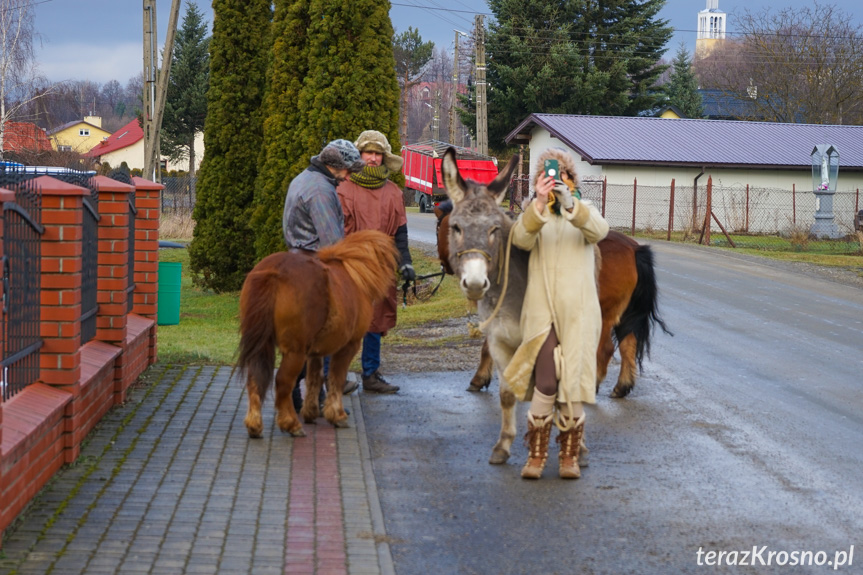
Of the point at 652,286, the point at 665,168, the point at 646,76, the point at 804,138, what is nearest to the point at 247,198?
the point at 652,286

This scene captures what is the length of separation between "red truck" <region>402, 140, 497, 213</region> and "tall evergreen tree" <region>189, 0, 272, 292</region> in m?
20.1

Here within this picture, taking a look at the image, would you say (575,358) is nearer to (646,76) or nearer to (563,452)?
(563,452)

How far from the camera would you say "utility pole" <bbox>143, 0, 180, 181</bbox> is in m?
22.5

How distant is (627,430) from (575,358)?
1800 mm

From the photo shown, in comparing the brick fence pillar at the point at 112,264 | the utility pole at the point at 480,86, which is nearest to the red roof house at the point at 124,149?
the utility pole at the point at 480,86

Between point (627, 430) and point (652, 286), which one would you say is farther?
point (652, 286)

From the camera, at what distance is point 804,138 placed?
4156 cm

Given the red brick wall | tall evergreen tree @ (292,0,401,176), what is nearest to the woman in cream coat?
the red brick wall

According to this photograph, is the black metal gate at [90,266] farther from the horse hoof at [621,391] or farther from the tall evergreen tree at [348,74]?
the tall evergreen tree at [348,74]

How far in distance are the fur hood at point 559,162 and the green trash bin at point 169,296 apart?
518 centimetres

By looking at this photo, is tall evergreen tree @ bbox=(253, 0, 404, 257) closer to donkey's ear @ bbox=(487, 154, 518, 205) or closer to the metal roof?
donkey's ear @ bbox=(487, 154, 518, 205)

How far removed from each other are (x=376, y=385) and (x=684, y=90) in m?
53.1

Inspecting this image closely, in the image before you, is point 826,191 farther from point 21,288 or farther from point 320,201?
point 21,288

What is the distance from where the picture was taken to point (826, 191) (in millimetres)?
29500
